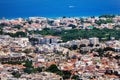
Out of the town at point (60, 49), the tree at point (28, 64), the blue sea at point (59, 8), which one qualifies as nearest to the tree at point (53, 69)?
the town at point (60, 49)

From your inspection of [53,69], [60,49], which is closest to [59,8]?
[60,49]

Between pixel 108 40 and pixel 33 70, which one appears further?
pixel 108 40

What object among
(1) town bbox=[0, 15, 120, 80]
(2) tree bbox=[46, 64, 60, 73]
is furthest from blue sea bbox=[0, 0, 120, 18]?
(2) tree bbox=[46, 64, 60, 73]

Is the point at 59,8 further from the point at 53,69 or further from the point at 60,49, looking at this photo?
the point at 53,69

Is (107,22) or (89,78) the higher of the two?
(107,22)

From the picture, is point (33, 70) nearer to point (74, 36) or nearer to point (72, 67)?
point (72, 67)

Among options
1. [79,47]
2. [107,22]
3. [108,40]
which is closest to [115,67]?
[79,47]
